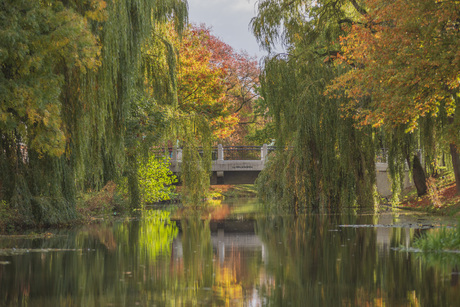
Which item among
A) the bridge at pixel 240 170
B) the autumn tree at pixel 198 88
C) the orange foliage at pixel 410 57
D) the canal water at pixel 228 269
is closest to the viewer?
the canal water at pixel 228 269

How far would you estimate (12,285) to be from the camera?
Answer: 313 inches

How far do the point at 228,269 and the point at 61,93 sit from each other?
6.39 meters

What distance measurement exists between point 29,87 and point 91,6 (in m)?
2.31

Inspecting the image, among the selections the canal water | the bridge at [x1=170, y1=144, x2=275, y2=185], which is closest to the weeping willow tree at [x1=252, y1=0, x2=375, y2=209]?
the canal water

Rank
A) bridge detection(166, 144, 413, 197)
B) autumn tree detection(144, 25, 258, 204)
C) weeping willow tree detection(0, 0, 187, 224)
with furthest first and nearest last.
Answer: bridge detection(166, 144, 413, 197)
autumn tree detection(144, 25, 258, 204)
weeping willow tree detection(0, 0, 187, 224)

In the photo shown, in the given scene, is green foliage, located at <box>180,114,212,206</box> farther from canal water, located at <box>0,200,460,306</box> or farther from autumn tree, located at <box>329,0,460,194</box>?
canal water, located at <box>0,200,460,306</box>

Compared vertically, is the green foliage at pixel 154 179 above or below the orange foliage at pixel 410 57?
below

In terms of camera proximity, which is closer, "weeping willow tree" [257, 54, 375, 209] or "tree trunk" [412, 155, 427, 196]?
"weeping willow tree" [257, 54, 375, 209]

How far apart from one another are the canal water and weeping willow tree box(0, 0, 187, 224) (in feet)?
4.39

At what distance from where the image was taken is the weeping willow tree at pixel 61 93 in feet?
39.4

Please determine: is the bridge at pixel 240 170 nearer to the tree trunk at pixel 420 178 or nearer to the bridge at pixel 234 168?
the bridge at pixel 234 168

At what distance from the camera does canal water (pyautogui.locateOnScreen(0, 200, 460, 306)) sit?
7.00 metres

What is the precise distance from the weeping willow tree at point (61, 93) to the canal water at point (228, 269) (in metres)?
1.34

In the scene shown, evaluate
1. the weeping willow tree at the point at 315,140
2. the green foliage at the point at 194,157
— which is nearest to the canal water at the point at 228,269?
the weeping willow tree at the point at 315,140
